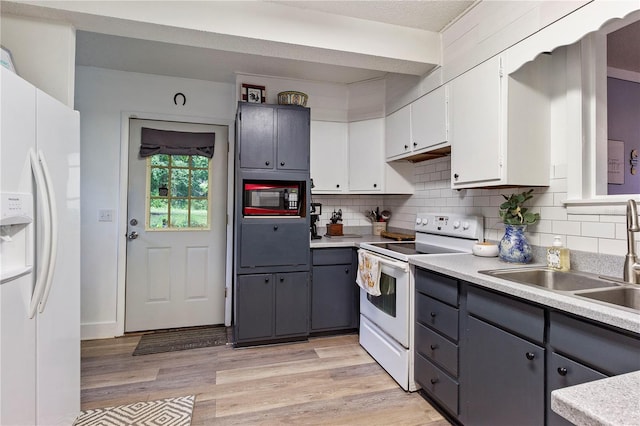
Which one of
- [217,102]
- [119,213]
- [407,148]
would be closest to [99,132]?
[119,213]

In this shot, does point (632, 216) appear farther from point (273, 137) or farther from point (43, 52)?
point (43, 52)

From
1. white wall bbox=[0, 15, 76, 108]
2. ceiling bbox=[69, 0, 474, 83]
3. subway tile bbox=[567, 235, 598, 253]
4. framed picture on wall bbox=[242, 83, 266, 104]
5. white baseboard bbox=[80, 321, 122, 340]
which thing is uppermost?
ceiling bbox=[69, 0, 474, 83]

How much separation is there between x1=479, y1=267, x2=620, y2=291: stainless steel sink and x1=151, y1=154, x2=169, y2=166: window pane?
9.54 ft

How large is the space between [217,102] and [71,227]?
6.58 feet

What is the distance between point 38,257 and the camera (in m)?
1.42

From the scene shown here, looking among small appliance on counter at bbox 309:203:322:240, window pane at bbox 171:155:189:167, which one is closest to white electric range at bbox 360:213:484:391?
small appliance on counter at bbox 309:203:322:240

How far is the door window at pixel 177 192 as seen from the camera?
3.16 meters

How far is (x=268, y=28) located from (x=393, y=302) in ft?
6.56

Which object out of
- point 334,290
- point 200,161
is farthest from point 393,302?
point 200,161

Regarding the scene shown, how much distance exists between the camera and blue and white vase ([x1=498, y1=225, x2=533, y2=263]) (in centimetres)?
187

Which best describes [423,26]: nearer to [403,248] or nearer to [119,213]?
[403,248]

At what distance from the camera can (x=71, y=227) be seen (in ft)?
5.57

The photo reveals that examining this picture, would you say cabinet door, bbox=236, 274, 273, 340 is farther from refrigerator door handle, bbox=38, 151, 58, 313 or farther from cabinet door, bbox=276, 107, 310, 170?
refrigerator door handle, bbox=38, 151, 58, 313

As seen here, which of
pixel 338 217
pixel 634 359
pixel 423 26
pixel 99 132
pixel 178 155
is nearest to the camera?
pixel 634 359
